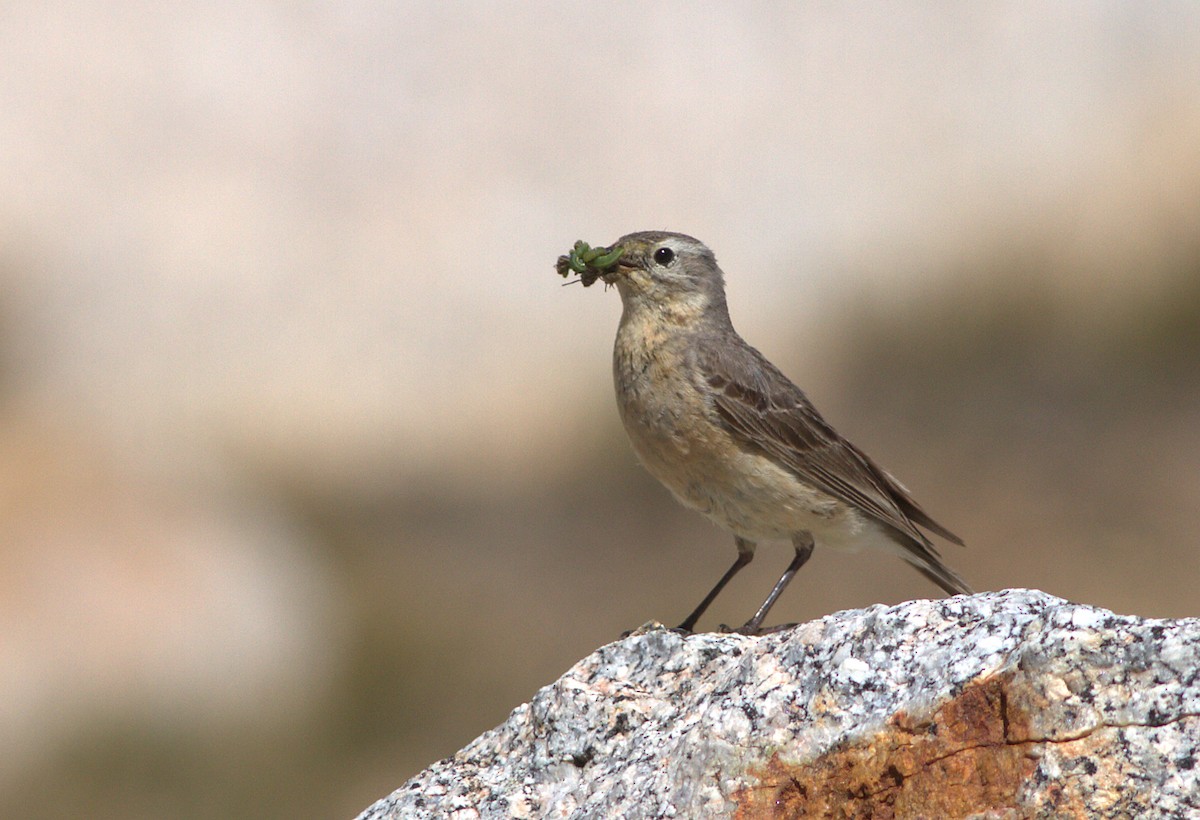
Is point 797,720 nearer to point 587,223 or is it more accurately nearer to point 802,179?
point 587,223

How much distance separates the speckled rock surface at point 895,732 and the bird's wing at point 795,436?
8.88ft

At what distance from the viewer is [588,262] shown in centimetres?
725

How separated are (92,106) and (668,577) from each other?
7635mm

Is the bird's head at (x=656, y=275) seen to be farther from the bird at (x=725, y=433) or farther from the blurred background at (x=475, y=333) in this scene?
the blurred background at (x=475, y=333)

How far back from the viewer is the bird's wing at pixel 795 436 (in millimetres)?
7000

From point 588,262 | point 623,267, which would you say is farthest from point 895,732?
point 623,267

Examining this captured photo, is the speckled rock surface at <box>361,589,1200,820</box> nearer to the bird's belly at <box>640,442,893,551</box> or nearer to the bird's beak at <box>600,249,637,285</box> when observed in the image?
the bird's belly at <box>640,442,893,551</box>

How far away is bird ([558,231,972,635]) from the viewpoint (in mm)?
6855

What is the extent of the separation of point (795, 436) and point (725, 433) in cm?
51

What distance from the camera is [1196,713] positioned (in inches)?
123

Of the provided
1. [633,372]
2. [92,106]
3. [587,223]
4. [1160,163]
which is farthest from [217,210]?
[1160,163]

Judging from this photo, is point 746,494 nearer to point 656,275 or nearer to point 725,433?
point 725,433

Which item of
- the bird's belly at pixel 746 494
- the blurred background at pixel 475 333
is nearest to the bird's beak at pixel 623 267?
the bird's belly at pixel 746 494

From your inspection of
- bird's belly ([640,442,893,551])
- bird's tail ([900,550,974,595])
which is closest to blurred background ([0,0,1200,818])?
bird's tail ([900,550,974,595])
